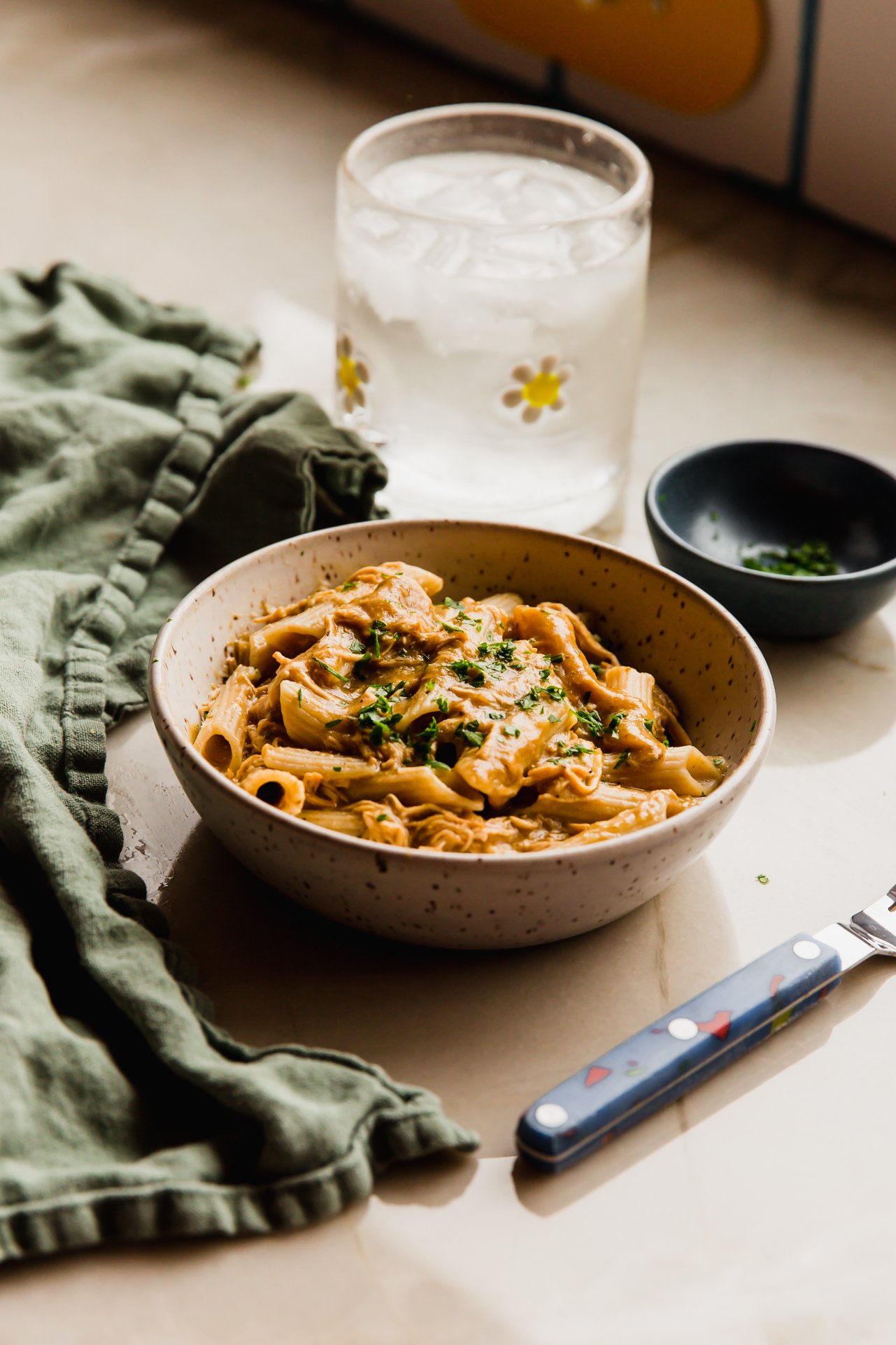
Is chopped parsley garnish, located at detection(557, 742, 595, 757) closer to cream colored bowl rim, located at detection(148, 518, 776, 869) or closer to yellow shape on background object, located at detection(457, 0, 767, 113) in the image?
cream colored bowl rim, located at detection(148, 518, 776, 869)

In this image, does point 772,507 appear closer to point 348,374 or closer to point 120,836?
point 348,374

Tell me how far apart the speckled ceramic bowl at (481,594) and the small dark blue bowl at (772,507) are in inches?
7.4

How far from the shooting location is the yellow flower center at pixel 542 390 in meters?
Result: 1.62

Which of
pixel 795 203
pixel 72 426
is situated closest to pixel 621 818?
pixel 72 426

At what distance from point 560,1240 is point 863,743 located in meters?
0.71

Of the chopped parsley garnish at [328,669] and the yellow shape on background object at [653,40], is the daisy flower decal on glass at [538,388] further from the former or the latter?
the yellow shape on background object at [653,40]

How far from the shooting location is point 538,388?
1626mm

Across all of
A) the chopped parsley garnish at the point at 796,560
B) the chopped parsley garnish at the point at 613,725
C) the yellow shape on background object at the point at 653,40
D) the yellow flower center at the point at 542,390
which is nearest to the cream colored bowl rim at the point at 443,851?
the chopped parsley garnish at the point at 613,725

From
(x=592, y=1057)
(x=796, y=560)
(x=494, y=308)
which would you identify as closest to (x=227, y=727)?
(x=592, y=1057)

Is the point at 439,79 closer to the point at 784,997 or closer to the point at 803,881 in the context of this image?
the point at 803,881

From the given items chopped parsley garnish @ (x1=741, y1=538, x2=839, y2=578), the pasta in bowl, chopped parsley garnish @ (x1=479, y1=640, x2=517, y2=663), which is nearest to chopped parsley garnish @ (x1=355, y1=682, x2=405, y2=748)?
the pasta in bowl

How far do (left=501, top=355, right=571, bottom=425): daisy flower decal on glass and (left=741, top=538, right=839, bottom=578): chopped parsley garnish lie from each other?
306 mm

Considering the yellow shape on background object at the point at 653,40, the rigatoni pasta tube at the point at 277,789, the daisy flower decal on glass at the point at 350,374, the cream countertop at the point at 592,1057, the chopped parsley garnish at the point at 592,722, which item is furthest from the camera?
the yellow shape on background object at the point at 653,40

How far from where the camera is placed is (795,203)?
258 centimetres
